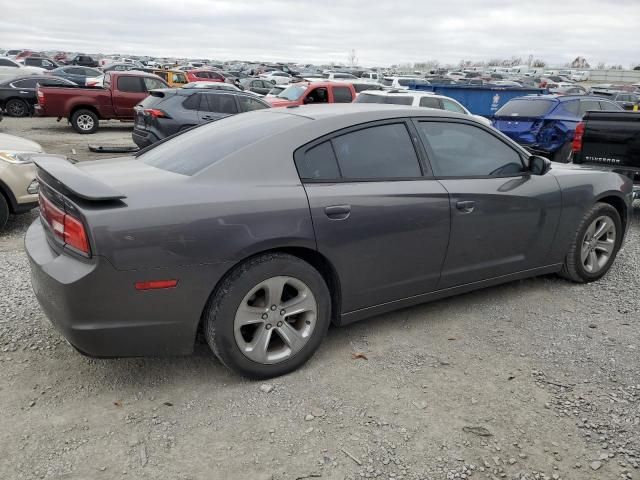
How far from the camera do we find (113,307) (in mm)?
2590

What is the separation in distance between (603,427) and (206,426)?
6.77ft

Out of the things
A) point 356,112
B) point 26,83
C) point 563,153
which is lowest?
point 26,83

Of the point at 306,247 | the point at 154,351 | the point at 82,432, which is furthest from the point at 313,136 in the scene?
the point at 82,432

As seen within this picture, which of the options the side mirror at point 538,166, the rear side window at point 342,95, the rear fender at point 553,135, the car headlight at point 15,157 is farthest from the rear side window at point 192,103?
the side mirror at point 538,166

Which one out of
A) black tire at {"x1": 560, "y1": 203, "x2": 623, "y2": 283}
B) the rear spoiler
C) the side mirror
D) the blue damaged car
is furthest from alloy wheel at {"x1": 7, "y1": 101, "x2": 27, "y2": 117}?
black tire at {"x1": 560, "y1": 203, "x2": 623, "y2": 283}

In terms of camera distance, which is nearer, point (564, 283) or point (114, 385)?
point (114, 385)

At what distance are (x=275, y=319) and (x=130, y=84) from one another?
559 inches

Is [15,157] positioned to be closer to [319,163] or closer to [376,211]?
[319,163]

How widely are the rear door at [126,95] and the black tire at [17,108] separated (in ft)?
15.3

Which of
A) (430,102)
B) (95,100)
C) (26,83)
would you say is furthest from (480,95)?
(26,83)

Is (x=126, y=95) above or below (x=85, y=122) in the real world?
above

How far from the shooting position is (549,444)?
2.61 metres

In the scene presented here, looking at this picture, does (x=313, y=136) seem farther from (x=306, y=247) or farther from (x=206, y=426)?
(x=206, y=426)

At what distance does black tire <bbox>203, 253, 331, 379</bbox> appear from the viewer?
2.83m
